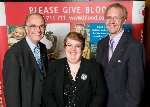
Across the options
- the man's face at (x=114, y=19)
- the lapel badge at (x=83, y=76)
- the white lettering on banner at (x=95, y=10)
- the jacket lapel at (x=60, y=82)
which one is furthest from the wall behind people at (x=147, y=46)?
the jacket lapel at (x=60, y=82)

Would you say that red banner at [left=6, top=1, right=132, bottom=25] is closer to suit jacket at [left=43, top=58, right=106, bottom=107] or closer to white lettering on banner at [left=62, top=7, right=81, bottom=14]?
white lettering on banner at [left=62, top=7, right=81, bottom=14]

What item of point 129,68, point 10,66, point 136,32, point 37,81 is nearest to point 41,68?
point 37,81

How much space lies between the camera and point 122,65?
2520mm

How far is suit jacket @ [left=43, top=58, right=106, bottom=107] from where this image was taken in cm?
243

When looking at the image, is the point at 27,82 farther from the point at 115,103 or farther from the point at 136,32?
the point at 136,32

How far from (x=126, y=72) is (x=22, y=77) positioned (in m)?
0.83

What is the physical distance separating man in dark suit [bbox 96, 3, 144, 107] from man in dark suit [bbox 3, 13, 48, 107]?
21.8 inches

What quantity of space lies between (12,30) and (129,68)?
1.30 meters

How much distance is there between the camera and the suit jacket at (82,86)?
243 cm

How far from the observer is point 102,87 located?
2.50 metres

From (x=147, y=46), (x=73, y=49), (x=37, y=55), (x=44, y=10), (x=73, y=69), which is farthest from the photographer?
(x=147, y=46)

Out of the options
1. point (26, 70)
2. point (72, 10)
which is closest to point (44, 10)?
point (72, 10)

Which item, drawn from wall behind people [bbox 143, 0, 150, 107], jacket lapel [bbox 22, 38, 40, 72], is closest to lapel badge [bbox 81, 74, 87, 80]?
jacket lapel [bbox 22, 38, 40, 72]

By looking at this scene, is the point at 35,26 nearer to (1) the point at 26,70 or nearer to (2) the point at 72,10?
(1) the point at 26,70
